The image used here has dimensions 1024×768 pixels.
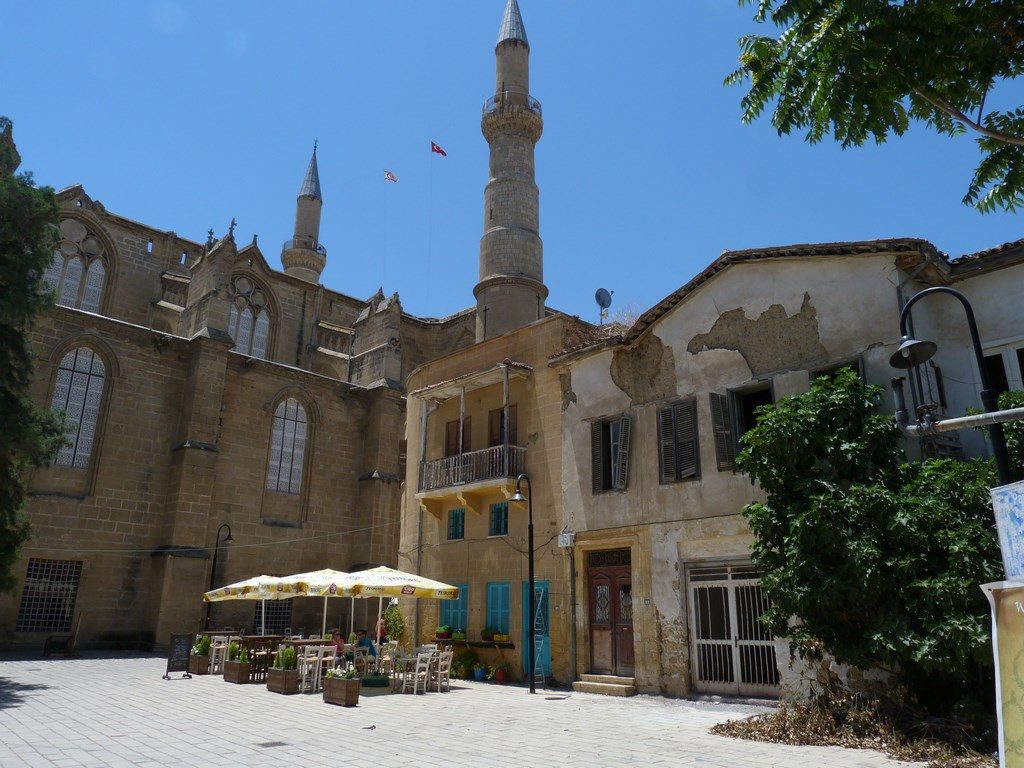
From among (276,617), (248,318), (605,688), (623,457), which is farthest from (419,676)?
(248,318)

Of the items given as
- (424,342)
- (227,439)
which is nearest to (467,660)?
(227,439)

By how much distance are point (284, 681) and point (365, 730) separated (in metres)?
4.97

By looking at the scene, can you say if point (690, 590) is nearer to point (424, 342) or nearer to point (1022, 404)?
point (1022, 404)

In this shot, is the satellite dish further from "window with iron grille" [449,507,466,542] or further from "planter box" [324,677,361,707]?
"planter box" [324,677,361,707]

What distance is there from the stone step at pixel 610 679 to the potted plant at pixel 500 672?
2.41 m

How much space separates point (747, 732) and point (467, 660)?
30.6ft

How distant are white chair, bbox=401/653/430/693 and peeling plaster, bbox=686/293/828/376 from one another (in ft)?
28.0

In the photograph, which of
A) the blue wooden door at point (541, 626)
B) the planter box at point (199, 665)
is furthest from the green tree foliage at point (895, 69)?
the planter box at point (199, 665)

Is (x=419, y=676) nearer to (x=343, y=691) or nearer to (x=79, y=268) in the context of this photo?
(x=343, y=691)

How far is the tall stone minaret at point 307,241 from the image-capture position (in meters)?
45.7

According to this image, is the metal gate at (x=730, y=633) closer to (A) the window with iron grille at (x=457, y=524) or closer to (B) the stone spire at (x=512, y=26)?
(A) the window with iron grille at (x=457, y=524)

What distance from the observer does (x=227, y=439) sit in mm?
27766

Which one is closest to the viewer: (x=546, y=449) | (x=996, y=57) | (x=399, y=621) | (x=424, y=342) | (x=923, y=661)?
(x=996, y=57)

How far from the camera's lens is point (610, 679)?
1439 cm
